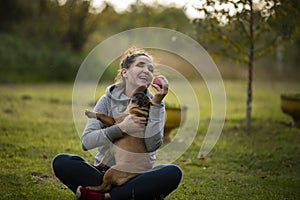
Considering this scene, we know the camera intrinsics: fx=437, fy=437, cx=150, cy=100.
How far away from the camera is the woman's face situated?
3.99 metres

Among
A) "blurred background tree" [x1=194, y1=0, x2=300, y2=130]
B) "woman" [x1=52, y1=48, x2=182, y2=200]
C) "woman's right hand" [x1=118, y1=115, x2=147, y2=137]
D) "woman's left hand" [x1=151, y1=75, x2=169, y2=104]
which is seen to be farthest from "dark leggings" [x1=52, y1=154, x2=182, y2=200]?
"blurred background tree" [x1=194, y1=0, x2=300, y2=130]

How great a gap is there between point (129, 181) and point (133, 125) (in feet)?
1.62

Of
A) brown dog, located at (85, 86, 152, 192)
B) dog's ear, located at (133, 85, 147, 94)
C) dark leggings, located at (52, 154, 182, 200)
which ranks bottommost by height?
dark leggings, located at (52, 154, 182, 200)

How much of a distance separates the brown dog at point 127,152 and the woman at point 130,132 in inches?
1.8

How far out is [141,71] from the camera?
13.1ft

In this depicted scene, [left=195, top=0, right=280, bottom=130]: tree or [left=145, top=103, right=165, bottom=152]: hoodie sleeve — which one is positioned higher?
[left=195, top=0, right=280, bottom=130]: tree

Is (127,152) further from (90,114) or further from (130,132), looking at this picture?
(90,114)

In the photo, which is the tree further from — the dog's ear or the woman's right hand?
the woman's right hand

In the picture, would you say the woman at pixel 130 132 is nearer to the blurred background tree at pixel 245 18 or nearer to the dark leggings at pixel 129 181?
the dark leggings at pixel 129 181

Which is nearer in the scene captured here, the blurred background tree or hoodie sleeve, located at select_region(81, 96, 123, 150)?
hoodie sleeve, located at select_region(81, 96, 123, 150)

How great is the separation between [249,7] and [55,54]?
13281 millimetres

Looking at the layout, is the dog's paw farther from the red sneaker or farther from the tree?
the tree

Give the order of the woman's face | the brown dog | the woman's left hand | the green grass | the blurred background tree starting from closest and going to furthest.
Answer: the woman's left hand → the brown dog → the woman's face → the green grass → the blurred background tree

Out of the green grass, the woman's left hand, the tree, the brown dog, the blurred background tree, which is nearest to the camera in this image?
the woman's left hand
